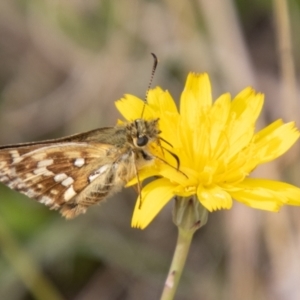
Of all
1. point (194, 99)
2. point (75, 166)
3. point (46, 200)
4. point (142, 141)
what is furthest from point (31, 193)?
point (194, 99)

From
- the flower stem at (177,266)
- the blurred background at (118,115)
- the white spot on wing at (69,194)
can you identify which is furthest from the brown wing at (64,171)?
the blurred background at (118,115)

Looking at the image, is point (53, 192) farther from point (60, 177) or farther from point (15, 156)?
point (15, 156)

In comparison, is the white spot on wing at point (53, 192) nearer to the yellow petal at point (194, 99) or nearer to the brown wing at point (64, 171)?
the brown wing at point (64, 171)

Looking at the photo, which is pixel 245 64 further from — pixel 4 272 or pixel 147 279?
pixel 4 272

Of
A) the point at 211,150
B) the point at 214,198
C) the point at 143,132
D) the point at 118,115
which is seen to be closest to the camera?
the point at 214,198

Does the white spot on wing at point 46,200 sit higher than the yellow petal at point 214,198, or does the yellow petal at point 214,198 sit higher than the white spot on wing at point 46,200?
the white spot on wing at point 46,200
